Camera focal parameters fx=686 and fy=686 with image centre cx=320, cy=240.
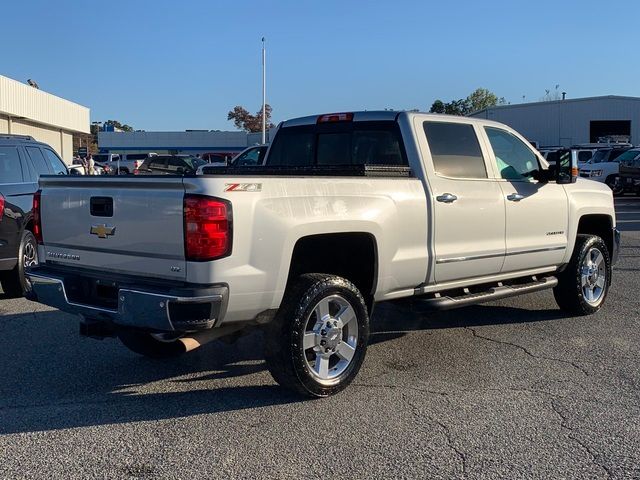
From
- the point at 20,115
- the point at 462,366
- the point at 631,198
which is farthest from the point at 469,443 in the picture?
the point at 20,115

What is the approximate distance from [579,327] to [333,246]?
3.16 metres

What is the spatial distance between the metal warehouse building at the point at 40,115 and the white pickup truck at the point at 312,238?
28.0m

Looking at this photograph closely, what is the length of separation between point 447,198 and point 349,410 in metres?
2.02

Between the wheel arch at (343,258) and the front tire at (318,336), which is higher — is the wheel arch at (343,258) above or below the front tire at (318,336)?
above

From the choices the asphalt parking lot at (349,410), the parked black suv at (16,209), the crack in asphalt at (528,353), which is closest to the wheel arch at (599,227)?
the asphalt parking lot at (349,410)

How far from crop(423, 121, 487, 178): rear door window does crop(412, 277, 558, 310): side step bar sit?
3.47ft

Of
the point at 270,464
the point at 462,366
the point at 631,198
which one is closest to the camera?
the point at 270,464

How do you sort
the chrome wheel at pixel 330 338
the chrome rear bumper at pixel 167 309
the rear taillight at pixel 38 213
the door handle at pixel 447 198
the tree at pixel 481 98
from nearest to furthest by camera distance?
the chrome rear bumper at pixel 167 309 → the chrome wheel at pixel 330 338 → the rear taillight at pixel 38 213 → the door handle at pixel 447 198 → the tree at pixel 481 98

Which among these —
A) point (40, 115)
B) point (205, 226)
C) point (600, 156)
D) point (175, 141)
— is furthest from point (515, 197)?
point (175, 141)

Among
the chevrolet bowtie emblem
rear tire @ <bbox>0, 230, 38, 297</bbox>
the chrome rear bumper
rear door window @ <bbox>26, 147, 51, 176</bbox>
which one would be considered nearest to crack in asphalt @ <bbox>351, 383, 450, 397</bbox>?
the chrome rear bumper

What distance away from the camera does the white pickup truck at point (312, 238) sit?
4.29m

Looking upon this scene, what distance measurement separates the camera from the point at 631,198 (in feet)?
89.6

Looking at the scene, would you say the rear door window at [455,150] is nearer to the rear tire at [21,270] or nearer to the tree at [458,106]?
the rear tire at [21,270]

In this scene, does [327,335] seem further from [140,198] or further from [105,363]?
[105,363]
